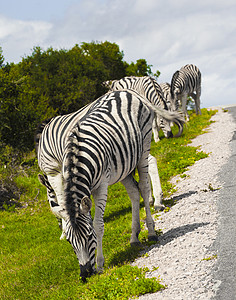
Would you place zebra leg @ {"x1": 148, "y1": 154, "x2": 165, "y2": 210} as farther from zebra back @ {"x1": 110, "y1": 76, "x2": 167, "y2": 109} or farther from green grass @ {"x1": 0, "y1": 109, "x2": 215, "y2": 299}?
zebra back @ {"x1": 110, "y1": 76, "x2": 167, "y2": 109}

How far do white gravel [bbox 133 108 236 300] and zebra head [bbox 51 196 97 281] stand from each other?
958 millimetres

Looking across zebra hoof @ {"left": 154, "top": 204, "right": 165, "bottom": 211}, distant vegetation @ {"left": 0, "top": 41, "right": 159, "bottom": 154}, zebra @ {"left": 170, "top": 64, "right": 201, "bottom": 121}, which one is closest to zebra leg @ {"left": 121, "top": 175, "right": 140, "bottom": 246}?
zebra hoof @ {"left": 154, "top": 204, "right": 165, "bottom": 211}

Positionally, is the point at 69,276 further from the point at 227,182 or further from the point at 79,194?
the point at 227,182

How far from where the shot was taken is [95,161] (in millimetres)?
6102

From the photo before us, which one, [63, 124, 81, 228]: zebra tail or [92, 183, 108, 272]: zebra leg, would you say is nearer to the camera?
[63, 124, 81, 228]: zebra tail

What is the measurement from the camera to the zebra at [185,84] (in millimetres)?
20734

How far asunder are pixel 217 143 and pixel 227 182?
563 cm

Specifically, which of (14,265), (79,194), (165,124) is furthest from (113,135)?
(165,124)

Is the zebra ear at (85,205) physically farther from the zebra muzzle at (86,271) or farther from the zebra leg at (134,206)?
the zebra leg at (134,206)

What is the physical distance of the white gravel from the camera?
5.11m

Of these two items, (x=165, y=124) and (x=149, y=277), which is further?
(x=165, y=124)

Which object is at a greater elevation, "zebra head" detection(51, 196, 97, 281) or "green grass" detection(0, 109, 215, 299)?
"zebra head" detection(51, 196, 97, 281)

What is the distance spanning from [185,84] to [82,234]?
17589mm

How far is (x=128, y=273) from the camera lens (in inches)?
235
